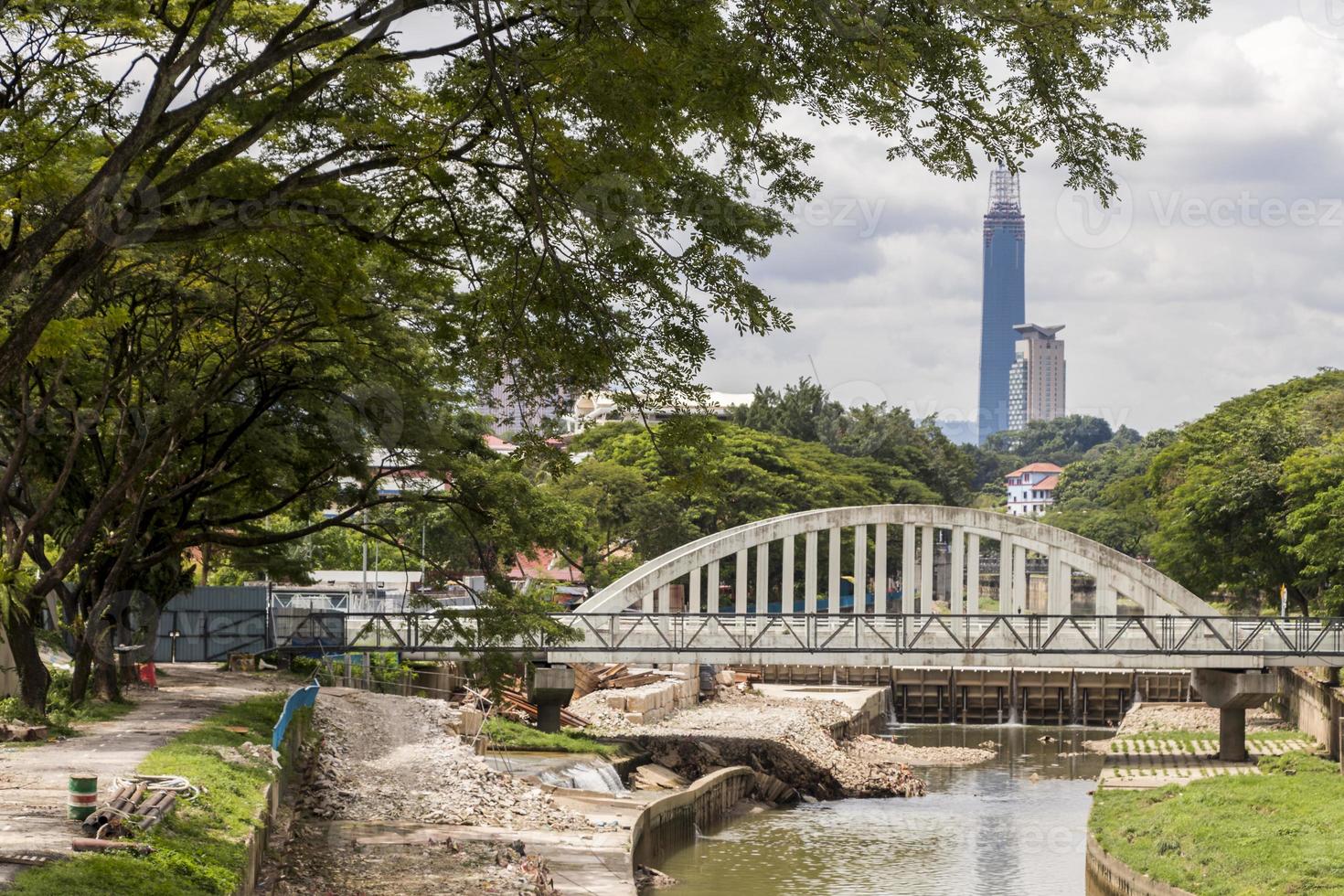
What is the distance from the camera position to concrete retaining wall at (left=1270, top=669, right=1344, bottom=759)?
3322 cm

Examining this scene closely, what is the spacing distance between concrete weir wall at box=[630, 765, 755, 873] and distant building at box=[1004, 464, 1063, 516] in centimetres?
12814

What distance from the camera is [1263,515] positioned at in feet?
145

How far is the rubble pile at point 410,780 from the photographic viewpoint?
21.0 metres

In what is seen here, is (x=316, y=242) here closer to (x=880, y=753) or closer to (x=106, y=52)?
(x=106, y=52)

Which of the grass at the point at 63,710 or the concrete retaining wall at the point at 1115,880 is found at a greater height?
the grass at the point at 63,710

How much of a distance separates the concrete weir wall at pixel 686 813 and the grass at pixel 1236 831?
7134 millimetres

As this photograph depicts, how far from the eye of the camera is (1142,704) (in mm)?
50125

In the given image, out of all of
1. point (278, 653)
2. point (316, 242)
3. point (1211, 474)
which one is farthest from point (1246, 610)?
point (316, 242)

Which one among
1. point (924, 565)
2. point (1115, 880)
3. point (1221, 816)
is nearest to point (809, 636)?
point (924, 565)

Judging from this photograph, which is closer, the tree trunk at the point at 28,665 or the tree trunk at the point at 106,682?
the tree trunk at the point at 28,665

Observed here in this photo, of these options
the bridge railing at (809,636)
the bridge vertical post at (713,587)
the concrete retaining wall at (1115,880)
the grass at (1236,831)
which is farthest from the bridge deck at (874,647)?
the concrete retaining wall at (1115,880)

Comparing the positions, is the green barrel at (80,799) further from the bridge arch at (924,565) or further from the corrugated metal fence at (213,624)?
the bridge arch at (924,565)

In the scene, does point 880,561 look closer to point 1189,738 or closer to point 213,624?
point 1189,738

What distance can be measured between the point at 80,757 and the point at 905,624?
→ 21.2 m
